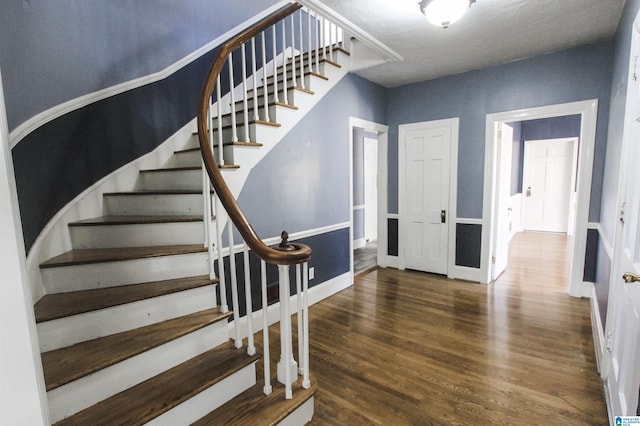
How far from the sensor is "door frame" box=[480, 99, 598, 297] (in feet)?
10.2

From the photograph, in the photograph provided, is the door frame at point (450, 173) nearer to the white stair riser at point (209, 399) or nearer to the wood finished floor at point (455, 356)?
the wood finished floor at point (455, 356)

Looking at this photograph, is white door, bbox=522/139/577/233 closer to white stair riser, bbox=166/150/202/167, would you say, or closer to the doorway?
the doorway

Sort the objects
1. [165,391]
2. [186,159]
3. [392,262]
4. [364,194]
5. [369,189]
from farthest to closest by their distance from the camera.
Result: [369,189] → [364,194] → [392,262] → [186,159] → [165,391]

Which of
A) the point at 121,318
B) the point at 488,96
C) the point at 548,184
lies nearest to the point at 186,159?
the point at 121,318

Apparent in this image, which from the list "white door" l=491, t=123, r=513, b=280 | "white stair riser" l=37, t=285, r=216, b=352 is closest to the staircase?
"white stair riser" l=37, t=285, r=216, b=352

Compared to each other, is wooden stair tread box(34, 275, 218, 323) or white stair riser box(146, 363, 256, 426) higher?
wooden stair tread box(34, 275, 218, 323)

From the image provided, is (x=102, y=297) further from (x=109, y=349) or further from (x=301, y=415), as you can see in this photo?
(x=301, y=415)

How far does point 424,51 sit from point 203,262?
9.49ft

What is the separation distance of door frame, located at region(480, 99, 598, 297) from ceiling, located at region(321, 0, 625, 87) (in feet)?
1.99

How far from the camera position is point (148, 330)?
165 cm

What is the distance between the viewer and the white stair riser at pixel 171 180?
96.0 inches

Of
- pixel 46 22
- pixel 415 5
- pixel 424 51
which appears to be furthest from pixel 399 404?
pixel 46 22

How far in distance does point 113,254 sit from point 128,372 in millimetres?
733

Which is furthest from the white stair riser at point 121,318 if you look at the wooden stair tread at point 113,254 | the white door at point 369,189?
the white door at point 369,189
